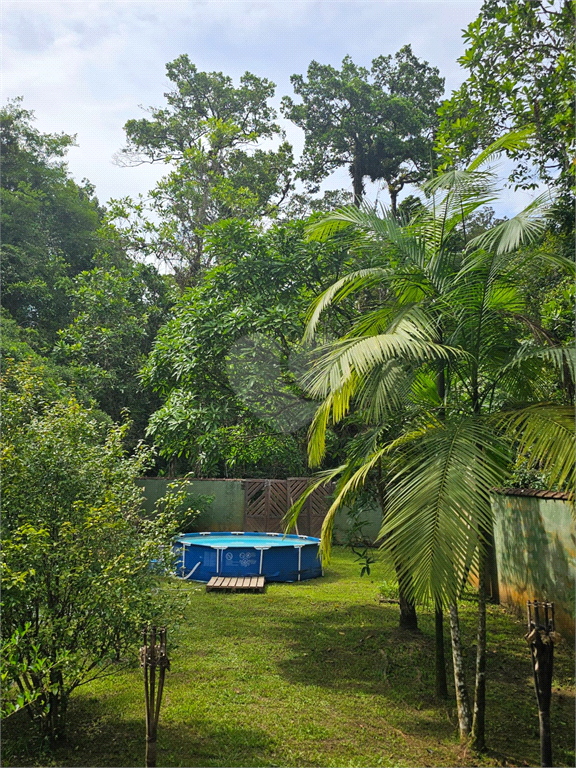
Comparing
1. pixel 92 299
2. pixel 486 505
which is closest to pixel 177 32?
pixel 486 505

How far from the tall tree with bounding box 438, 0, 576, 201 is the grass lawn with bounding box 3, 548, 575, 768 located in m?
5.60

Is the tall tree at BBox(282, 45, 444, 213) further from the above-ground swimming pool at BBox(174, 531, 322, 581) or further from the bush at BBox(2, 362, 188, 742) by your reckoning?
the bush at BBox(2, 362, 188, 742)

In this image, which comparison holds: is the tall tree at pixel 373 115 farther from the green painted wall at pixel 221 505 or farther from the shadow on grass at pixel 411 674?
the shadow on grass at pixel 411 674

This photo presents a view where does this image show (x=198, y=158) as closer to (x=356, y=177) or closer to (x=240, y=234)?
(x=356, y=177)

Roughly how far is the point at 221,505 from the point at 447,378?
37.2ft

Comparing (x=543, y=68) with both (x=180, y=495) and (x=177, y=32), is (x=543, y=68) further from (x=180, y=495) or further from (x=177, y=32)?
(x=180, y=495)

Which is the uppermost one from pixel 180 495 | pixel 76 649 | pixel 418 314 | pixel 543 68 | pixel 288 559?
pixel 543 68

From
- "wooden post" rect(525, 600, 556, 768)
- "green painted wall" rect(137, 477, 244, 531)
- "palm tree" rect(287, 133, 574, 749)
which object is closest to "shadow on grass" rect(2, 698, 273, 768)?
"palm tree" rect(287, 133, 574, 749)

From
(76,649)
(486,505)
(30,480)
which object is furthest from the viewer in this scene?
(30,480)

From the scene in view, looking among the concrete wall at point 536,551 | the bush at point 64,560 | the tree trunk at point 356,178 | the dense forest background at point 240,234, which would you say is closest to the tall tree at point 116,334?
the dense forest background at point 240,234

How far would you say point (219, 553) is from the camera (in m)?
9.73

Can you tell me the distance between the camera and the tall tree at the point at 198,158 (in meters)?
18.4

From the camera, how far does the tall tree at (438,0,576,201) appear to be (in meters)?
7.14

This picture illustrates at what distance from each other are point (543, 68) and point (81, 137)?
20827mm
